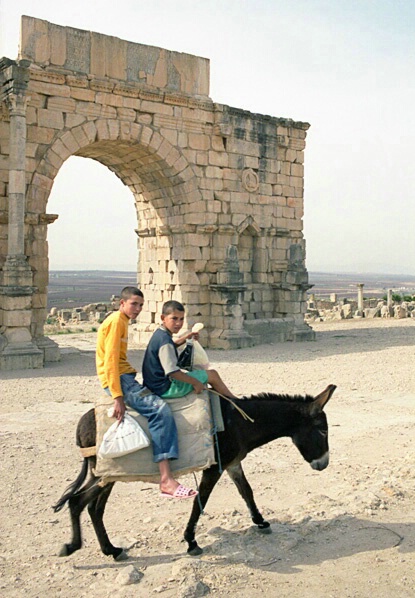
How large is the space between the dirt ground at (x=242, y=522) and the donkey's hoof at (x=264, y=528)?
0.05 meters

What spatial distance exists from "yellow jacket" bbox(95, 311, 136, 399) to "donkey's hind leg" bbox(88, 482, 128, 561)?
2.24 feet

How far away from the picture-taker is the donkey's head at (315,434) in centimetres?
474

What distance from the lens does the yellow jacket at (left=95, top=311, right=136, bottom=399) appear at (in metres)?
4.49

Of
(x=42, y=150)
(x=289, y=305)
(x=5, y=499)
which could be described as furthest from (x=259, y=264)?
(x=5, y=499)

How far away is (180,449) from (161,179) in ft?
40.0

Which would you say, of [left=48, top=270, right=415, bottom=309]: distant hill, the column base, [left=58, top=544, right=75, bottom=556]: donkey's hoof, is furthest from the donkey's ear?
[left=48, top=270, right=415, bottom=309]: distant hill

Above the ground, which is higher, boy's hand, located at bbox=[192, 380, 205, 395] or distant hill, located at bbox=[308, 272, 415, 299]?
boy's hand, located at bbox=[192, 380, 205, 395]

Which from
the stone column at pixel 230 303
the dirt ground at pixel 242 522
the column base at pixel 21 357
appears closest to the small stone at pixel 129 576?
the dirt ground at pixel 242 522

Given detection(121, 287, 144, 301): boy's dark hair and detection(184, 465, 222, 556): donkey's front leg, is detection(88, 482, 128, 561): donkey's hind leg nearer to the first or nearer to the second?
detection(184, 465, 222, 556): donkey's front leg

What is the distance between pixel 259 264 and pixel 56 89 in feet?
21.4

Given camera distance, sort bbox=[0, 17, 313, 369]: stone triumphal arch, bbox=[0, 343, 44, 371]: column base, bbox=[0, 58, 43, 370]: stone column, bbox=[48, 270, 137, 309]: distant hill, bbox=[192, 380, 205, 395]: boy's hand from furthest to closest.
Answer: bbox=[48, 270, 137, 309]: distant hill, bbox=[0, 17, 313, 369]: stone triumphal arch, bbox=[0, 58, 43, 370]: stone column, bbox=[0, 343, 44, 371]: column base, bbox=[192, 380, 205, 395]: boy's hand

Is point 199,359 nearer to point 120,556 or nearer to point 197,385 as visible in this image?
point 197,385

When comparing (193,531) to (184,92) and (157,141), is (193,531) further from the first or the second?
(184,92)

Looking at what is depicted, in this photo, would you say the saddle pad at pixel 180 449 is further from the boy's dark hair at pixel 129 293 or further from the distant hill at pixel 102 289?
the distant hill at pixel 102 289
